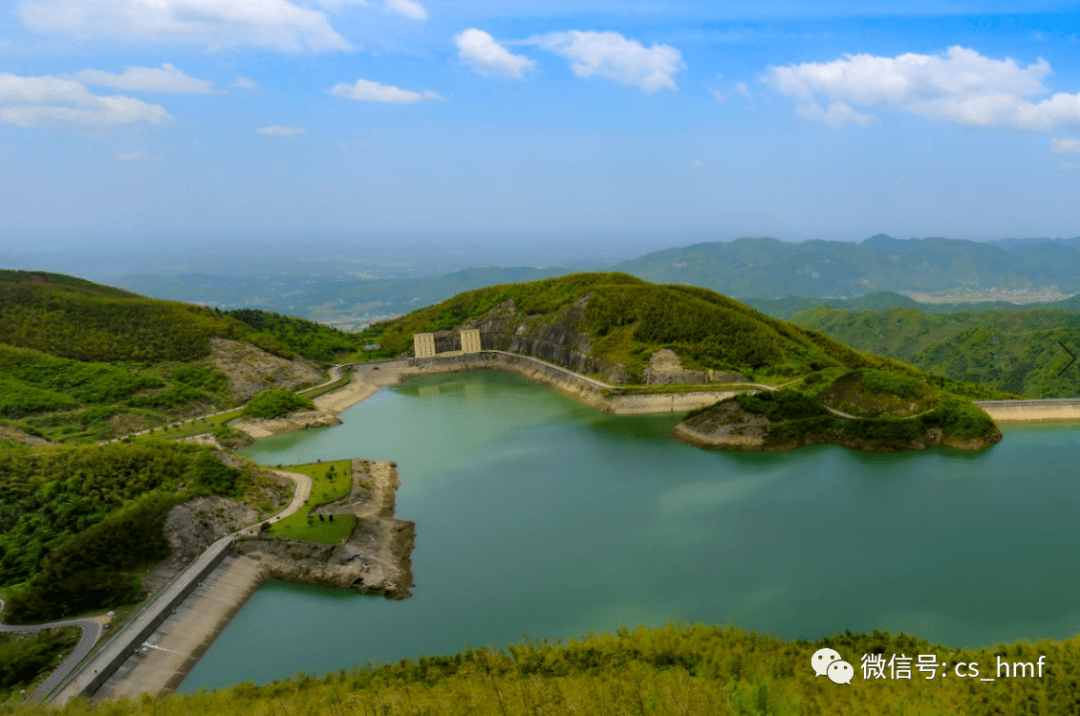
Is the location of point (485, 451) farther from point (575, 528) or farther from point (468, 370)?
point (468, 370)

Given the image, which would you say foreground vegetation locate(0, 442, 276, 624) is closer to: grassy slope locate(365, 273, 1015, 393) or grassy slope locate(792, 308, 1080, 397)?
grassy slope locate(365, 273, 1015, 393)

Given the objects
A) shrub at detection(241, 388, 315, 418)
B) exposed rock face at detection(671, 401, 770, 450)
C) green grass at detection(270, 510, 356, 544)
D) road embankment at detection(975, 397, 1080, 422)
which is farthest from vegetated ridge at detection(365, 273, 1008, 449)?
green grass at detection(270, 510, 356, 544)

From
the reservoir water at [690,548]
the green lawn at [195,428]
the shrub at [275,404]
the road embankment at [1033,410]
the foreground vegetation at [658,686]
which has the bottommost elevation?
the reservoir water at [690,548]

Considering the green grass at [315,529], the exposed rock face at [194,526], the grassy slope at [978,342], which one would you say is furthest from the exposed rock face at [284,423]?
the grassy slope at [978,342]

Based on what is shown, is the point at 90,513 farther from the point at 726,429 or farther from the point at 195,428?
the point at 726,429

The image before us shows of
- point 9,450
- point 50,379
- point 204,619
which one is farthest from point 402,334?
point 204,619

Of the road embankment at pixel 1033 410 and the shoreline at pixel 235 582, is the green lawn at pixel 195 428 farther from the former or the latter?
the road embankment at pixel 1033 410
